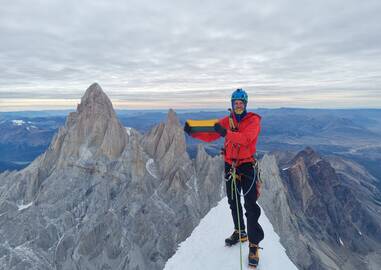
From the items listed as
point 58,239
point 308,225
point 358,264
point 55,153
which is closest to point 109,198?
point 58,239

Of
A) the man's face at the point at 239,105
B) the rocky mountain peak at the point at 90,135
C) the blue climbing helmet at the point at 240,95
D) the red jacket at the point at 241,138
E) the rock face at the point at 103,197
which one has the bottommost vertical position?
the rock face at the point at 103,197

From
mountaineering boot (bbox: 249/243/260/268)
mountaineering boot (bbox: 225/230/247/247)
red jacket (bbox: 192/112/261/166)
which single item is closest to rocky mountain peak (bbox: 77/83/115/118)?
mountaineering boot (bbox: 225/230/247/247)

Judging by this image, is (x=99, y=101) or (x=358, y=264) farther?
(x=358, y=264)

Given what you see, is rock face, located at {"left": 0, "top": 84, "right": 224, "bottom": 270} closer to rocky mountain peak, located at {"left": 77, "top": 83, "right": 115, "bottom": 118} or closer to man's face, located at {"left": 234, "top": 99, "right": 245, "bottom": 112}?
rocky mountain peak, located at {"left": 77, "top": 83, "right": 115, "bottom": 118}

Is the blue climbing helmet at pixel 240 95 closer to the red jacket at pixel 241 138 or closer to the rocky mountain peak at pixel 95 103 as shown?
the red jacket at pixel 241 138

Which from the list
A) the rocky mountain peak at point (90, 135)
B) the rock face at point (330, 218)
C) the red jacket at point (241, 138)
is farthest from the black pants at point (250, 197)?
the rock face at point (330, 218)

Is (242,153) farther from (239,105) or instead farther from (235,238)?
(235,238)

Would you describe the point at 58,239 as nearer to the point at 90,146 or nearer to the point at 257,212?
the point at 90,146

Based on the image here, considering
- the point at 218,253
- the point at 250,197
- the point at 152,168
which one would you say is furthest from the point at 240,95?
the point at 152,168
